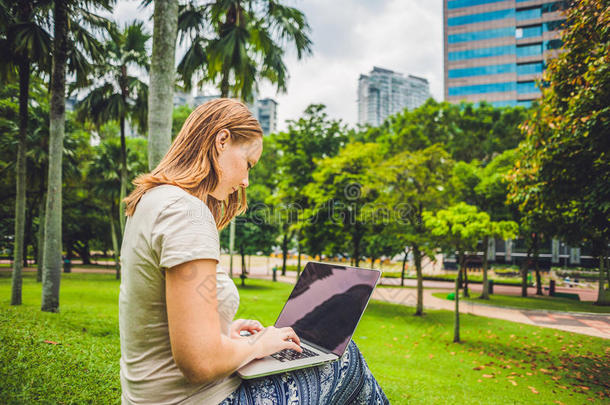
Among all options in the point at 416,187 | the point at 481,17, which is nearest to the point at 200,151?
the point at 416,187

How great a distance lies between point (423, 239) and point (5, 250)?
23761mm

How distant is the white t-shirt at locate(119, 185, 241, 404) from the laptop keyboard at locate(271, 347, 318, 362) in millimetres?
234

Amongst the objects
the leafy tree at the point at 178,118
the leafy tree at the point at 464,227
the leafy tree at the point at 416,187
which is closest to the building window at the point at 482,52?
the leafy tree at the point at 178,118

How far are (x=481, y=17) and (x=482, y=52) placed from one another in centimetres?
431

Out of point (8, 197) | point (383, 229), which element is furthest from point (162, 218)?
point (8, 197)

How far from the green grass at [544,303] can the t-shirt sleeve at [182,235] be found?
4597 mm

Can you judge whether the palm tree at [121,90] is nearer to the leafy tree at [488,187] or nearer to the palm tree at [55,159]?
the palm tree at [55,159]

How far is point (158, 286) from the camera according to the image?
1.08 metres

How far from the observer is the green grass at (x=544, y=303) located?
427 centimetres

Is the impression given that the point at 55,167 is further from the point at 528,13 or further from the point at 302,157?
the point at 528,13

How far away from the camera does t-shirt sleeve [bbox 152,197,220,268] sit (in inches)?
39.0

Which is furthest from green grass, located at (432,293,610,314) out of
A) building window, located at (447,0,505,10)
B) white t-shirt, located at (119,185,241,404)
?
building window, located at (447,0,505,10)

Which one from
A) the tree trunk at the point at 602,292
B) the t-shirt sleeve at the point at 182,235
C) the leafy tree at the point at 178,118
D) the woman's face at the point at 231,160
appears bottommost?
the tree trunk at the point at 602,292

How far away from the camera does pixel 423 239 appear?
1229 cm
